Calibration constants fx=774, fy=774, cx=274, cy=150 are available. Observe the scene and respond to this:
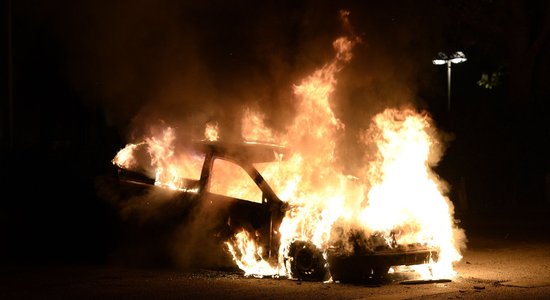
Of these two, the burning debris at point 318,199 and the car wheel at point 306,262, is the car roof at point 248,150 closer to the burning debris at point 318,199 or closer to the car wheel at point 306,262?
the burning debris at point 318,199

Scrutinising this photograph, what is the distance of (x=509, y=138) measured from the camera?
968 inches

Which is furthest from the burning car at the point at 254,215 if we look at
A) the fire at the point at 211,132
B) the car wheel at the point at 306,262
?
the fire at the point at 211,132

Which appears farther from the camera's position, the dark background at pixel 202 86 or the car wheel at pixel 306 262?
the dark background at pixel 202 86

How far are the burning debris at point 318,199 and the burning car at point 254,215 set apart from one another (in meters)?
0.01

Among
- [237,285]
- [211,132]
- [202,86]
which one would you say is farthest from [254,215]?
[202,86]

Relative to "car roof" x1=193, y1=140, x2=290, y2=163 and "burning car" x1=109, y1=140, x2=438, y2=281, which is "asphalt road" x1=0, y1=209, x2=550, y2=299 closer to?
"burning car" x1=109, y1=140, x2=438, y2=281

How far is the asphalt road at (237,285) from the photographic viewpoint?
8562mm

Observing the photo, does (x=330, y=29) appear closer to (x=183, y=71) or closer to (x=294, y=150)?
(x=183, y=71)

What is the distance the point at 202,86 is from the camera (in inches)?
629

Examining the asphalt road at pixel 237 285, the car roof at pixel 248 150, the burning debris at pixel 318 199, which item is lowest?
the asphalt road at pixel 237 285


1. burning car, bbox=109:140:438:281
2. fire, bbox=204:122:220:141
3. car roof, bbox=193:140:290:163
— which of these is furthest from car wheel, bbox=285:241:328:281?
fire, bbox=204:122:220:141

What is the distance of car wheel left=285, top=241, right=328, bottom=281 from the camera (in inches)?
376

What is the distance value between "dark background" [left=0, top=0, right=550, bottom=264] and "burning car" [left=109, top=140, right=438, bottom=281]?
3.93 ft

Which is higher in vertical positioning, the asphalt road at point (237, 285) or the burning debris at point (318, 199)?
the burning debris at point (318, 199)
